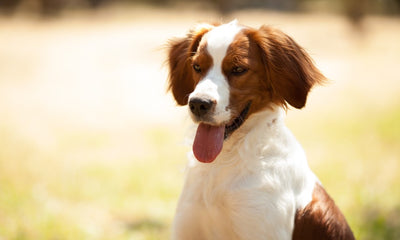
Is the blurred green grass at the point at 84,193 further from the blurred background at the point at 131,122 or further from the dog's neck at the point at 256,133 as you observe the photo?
the dog's neck at the point at 256,133

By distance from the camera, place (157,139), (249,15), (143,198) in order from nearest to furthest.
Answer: (143,198) < (157,139) < (249,15)

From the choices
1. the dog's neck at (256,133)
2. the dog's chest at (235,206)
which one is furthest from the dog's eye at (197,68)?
the dog's chest at (235,206)

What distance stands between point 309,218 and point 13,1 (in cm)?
2281

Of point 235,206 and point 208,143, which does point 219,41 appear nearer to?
point 208,143

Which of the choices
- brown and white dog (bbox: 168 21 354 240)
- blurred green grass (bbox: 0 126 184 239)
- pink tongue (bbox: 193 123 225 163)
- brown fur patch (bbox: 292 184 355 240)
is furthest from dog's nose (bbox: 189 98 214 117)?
blurred green grass (bbox: 0 126 184 239)

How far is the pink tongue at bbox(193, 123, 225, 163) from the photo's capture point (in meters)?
3.41

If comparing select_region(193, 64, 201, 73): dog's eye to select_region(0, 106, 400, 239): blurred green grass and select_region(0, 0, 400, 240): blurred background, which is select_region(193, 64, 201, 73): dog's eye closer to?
select_region(0, 0, 400, 240): blurred background

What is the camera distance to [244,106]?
11.4 feet

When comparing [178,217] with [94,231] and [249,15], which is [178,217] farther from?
[249,15]

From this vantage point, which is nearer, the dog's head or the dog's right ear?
the dog's head

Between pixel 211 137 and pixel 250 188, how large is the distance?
16.7 inches

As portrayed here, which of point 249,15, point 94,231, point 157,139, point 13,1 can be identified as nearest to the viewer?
point 94,231

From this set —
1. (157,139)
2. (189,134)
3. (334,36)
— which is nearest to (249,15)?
(334,36)

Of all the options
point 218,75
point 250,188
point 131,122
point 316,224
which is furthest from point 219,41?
point 131,122
